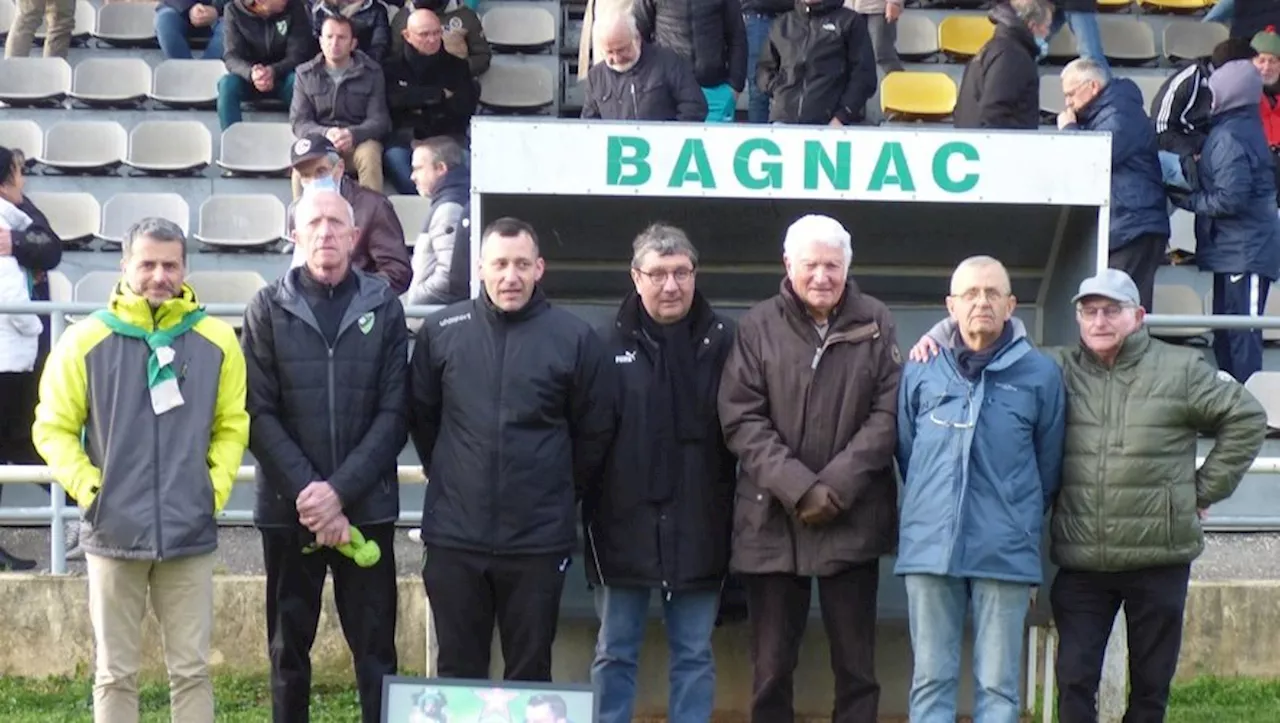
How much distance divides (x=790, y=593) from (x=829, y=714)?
1.06 meters

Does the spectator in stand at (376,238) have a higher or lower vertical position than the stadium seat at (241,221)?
lower

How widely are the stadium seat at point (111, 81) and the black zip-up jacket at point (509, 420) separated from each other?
7.05 meters

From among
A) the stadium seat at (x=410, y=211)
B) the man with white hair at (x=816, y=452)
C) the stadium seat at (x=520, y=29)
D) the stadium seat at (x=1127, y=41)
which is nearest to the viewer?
the man with white hair at (x=816, y=452)

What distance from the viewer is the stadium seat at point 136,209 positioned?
1116 centimetres

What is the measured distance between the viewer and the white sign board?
249 inches

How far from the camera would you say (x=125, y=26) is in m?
13.1

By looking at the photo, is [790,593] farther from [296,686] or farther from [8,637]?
[8,637]

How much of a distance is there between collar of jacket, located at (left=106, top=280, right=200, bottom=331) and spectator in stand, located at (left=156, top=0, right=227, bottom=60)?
708 cm

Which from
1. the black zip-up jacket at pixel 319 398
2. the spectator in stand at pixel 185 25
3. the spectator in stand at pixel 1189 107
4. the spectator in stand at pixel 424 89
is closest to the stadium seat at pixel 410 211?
the spectator in stand at pixel 424 89

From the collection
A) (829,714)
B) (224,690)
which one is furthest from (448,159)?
(829,714)

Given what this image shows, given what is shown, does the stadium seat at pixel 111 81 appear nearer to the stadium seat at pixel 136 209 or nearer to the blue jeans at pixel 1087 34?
the stadium seat at pixel 136 209

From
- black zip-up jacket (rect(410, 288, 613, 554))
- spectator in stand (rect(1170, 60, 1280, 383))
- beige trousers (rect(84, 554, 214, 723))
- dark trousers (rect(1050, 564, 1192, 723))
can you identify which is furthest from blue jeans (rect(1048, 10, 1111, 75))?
beige trousers (rect(84, 554, 214, 723))

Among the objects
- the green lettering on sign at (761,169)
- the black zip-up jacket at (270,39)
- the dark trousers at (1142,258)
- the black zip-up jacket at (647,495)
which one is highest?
the black zip-up jacket at (270,39)

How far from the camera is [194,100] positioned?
1230 centimetres
